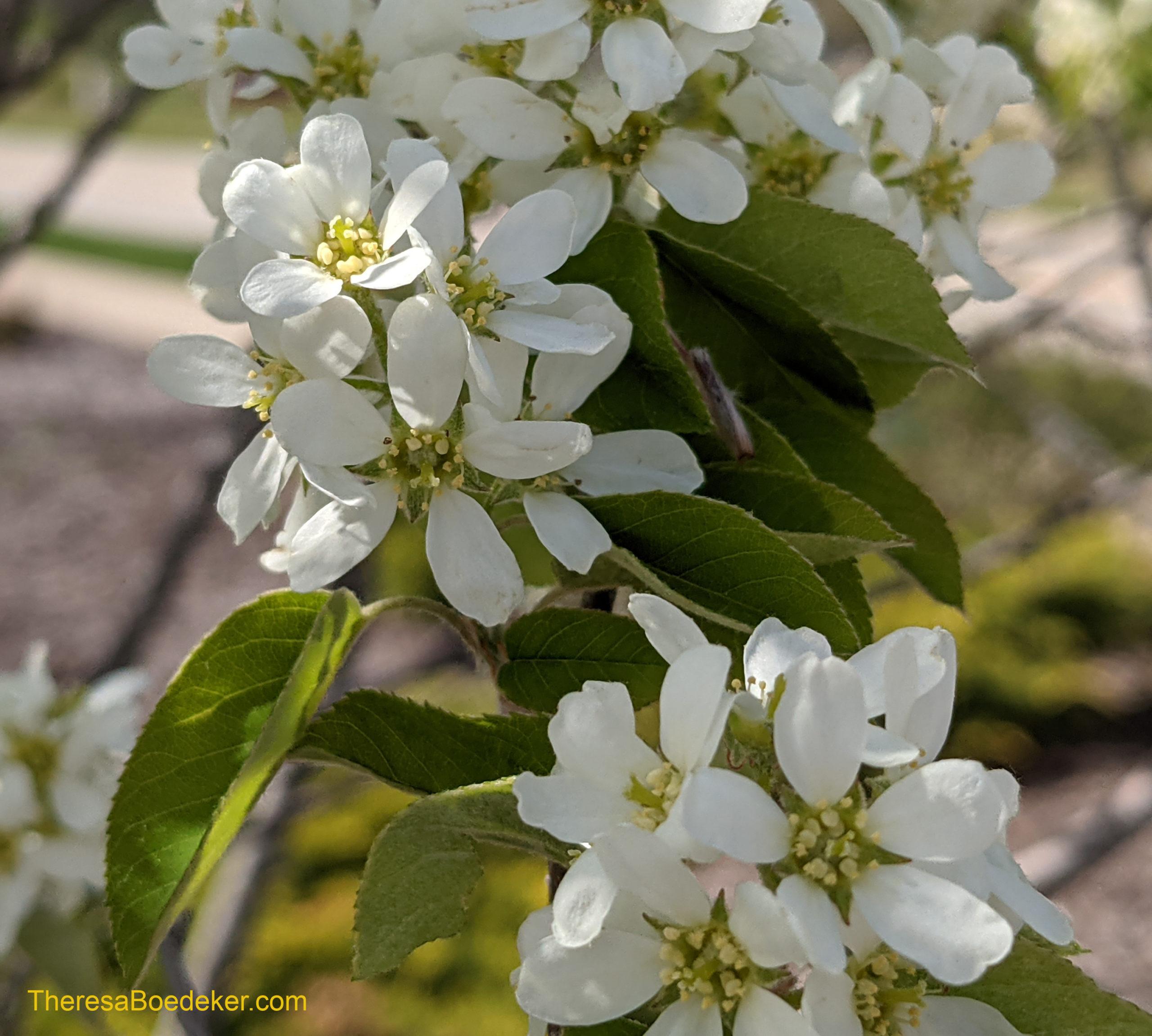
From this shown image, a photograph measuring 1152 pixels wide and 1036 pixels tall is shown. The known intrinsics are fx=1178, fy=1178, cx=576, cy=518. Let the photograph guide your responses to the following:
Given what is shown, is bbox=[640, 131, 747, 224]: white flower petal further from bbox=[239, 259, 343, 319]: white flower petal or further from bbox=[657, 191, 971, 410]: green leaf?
bbox=[239, 259, 343, 319]: white flower petal

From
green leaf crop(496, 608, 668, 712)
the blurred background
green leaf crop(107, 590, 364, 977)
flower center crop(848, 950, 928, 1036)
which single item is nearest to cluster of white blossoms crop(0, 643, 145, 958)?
the blurred background

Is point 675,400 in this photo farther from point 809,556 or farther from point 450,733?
point 450,733

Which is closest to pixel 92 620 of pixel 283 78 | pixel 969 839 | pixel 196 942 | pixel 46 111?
pixel 196 942

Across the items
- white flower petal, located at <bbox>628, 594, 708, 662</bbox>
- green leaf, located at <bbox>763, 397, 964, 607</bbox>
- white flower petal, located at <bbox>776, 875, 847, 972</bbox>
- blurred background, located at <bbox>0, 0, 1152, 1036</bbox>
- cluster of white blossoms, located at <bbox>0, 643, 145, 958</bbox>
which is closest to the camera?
white flower petal, located at <bbox>776, 875, 847, 972</bbox>

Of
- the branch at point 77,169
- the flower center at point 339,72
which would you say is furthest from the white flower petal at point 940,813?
the branch at point 77,169

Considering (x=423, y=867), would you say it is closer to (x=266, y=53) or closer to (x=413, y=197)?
(x=413, y=197)

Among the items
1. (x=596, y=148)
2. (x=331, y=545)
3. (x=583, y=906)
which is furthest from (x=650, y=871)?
(x=596, y=148)
